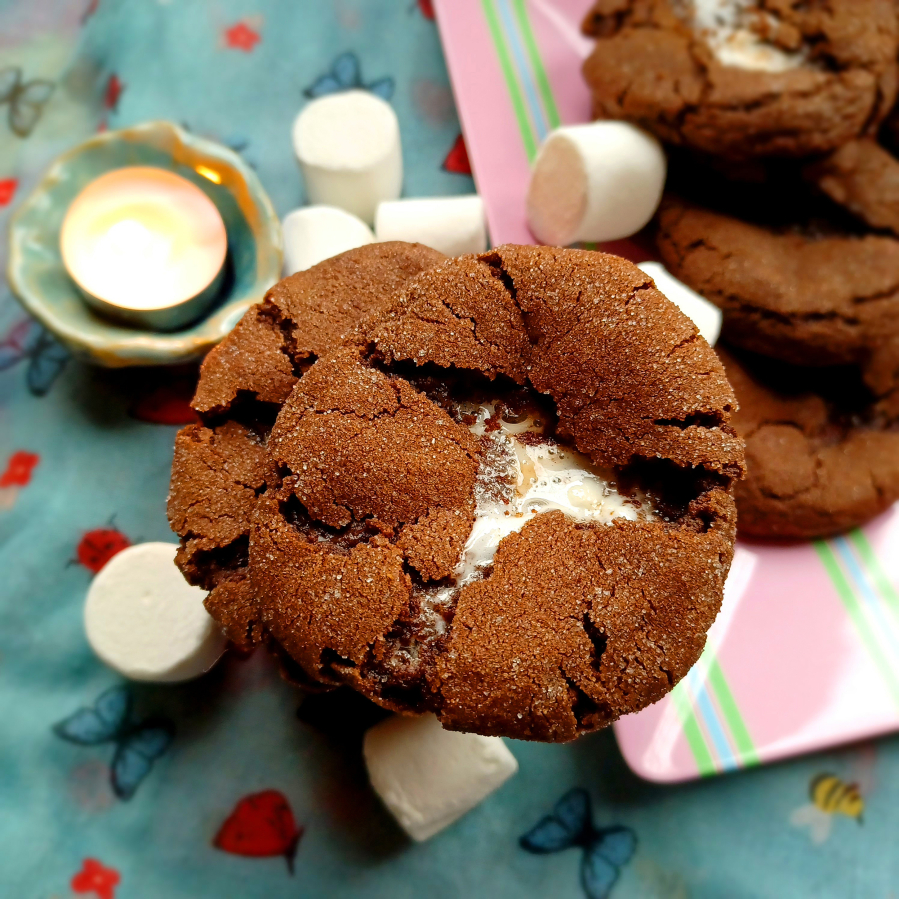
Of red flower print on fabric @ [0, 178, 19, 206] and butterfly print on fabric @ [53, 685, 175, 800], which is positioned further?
red flower print on fabric @ [0, 178, 19, 206]

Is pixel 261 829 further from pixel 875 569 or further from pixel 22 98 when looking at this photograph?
pixel 22 98

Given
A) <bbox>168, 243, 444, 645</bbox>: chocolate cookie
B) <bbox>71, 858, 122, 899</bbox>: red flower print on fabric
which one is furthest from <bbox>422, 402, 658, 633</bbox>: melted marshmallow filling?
<bbox>71, 858, 122, 899</bbox>: red flower print on fabric

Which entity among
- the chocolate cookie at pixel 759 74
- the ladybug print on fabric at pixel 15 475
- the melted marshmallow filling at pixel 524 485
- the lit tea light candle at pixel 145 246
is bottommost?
the ladybug print on fabric at pixel 15 475

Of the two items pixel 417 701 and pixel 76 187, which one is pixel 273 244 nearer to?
pixel 76 187

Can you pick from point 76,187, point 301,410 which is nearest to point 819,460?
point 301,410

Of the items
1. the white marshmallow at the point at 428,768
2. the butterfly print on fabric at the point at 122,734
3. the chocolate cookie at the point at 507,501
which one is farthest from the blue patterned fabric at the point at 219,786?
the chocolate cookie at the point at 507,501

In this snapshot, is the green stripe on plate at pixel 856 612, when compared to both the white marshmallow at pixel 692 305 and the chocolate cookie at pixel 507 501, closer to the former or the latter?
the white marshmallow at pixel 692 305

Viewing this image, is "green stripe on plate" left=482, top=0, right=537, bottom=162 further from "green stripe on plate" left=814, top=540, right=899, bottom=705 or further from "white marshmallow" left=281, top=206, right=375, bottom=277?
"green stripe on plate" left=814, top=540, right=899, bottom=705
